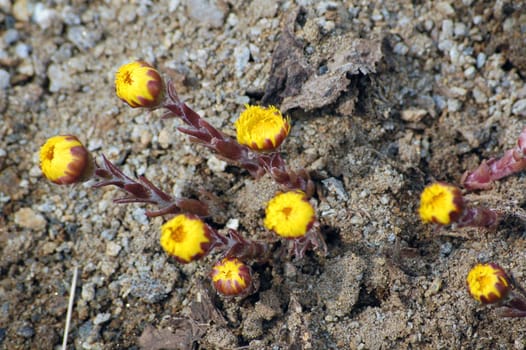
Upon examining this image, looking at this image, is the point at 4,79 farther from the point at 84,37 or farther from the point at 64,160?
the point at 64,160

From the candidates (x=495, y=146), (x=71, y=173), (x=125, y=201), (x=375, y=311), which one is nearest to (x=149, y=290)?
(x=125, y=201)

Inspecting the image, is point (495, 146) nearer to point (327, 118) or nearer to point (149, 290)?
point (327, 118)

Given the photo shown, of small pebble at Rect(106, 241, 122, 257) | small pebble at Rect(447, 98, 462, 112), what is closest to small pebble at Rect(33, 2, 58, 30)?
small pebble at Rect(106, 241, 122, 257)

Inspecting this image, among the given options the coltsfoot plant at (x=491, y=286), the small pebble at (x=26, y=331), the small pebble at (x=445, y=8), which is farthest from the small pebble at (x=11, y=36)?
the coltsfoot plant at (x=491, y=286)

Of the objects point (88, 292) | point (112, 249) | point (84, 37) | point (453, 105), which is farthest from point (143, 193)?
point (453, 105)

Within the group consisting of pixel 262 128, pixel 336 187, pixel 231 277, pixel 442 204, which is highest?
pixel 262 128
